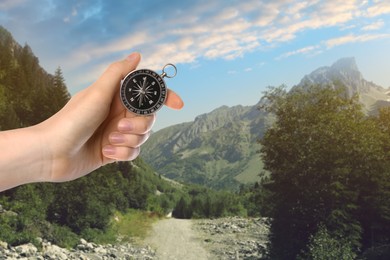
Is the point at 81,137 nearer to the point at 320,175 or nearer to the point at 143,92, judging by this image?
the point at 143,92

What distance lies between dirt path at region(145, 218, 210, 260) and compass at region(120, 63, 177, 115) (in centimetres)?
3454

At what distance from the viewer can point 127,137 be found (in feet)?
10.9

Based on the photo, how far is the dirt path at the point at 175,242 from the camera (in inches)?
1521

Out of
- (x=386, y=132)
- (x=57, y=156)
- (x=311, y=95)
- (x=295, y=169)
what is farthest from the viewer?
(x=386, y=132)

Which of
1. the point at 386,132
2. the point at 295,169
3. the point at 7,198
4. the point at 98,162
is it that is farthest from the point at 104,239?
the point at 98,162

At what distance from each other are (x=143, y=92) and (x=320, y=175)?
25123 mm

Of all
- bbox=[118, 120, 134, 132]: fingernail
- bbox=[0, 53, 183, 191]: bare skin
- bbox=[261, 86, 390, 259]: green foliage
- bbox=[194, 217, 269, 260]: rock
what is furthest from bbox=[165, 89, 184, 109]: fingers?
bbox=[194, 217, 269, 260]: rock

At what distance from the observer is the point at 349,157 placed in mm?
Answer: 27625

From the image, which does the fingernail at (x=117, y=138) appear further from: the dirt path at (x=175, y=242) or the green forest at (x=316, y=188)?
the dirt path at (x=175, y=242)

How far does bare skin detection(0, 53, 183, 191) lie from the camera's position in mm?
2961

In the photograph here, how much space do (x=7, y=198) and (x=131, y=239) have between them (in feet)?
42.3

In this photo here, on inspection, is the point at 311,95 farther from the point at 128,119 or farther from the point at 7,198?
the point at 128,119

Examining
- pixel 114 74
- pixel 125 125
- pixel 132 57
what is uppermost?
pixel 132 57

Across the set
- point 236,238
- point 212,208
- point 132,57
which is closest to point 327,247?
point 236,238
